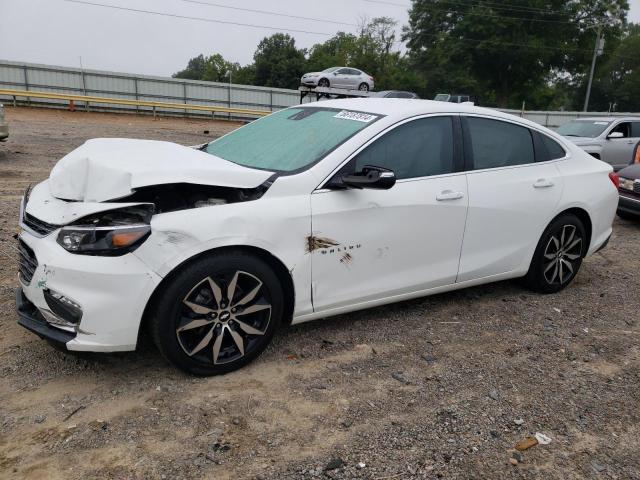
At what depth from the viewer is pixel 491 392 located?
324 centimetres

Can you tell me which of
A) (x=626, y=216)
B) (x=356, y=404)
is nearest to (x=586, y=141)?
(x=626, y=216)

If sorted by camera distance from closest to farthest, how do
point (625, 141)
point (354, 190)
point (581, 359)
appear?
point (354, 190) → point (581, 359) → point (625, 141)

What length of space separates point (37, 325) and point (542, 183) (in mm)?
3828

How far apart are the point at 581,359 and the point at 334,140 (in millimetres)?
2261

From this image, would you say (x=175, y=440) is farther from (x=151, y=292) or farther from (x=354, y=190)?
(x=354, y=190)


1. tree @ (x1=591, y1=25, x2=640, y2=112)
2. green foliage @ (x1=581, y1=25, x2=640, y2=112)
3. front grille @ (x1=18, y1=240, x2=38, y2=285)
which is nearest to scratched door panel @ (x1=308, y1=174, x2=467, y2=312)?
front grille @ (x1=18, y1=240, x2=38, y2=285)

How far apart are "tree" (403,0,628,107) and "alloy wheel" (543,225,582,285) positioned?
175ft

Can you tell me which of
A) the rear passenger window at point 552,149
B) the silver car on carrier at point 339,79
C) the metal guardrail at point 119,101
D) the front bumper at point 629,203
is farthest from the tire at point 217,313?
the silver car on carrier at point 339,79

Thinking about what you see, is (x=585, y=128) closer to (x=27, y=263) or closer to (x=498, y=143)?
(x=498, y=143)

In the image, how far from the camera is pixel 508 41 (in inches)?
2087

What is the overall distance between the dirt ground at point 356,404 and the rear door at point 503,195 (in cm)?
51

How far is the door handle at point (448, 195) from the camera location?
3865 mm

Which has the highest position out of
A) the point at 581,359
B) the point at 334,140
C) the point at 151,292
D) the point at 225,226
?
the point at 334,140

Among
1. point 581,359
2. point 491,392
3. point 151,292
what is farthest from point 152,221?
point 581,359
